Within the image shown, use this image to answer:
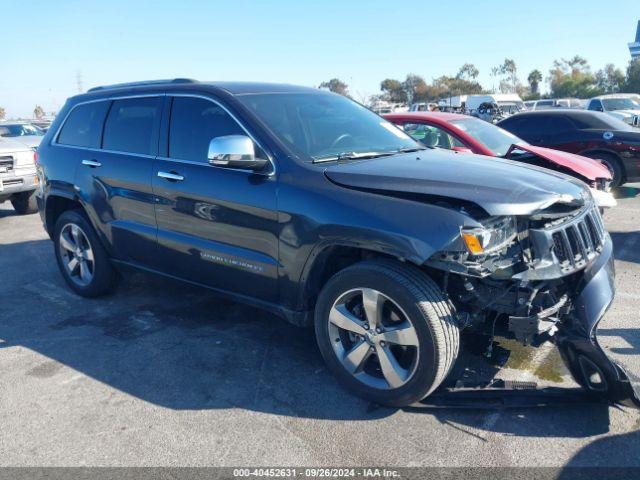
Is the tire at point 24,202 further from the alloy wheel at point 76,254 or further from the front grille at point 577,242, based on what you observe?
Answer: the front grille at point 577,242

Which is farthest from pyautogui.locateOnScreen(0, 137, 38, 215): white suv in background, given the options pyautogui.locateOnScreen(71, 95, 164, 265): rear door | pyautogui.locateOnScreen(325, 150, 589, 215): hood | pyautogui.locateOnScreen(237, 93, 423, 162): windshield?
pyautogui.locateOnScreen(325, 150, 589, 215): hood

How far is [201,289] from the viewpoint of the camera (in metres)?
4.14

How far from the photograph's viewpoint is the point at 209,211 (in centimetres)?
382

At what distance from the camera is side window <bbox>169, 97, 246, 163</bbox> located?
12.8 feet

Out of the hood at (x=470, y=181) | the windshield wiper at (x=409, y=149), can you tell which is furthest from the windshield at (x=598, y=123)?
the hood at (x=470, y=181)

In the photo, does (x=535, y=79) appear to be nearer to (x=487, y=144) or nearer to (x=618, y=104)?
(x=618, y=104)

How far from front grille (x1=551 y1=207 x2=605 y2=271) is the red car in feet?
10.1

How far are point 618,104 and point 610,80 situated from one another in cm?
4445

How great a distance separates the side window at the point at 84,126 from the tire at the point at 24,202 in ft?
16.4

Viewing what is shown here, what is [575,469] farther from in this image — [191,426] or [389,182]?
[191,426]

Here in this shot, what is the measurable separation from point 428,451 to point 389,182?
1456 mm

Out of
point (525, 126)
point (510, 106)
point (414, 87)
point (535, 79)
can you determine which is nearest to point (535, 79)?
point (535, 79)

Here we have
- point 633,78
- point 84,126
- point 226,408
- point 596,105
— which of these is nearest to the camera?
point 226,408

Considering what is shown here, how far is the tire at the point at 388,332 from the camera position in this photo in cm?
295
